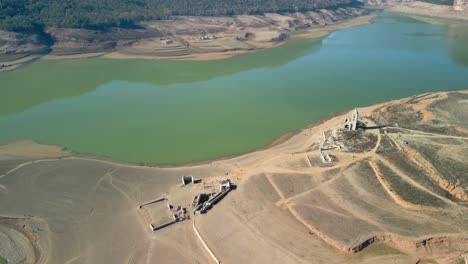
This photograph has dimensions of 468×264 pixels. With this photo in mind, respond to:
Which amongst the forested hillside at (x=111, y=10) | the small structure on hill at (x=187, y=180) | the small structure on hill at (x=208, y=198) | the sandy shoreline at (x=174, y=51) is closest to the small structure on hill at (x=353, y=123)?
the small structure on hill at (x=208, y=198)

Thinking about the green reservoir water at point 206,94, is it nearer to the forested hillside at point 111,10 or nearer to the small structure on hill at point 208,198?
the small structure on hill at point 208,198

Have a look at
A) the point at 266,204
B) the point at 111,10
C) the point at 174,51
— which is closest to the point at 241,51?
the point at 174,51

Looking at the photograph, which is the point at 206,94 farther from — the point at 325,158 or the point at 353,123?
the point at 325,158

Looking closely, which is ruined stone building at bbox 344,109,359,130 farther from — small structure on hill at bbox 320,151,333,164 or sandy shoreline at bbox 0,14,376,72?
sandy shoreline at bbox 0,14,376,72

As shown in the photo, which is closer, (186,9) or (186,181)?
(186,181)

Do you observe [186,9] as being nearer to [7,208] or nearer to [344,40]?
[344,40]

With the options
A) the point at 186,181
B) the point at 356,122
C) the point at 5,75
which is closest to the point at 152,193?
the point at 186,181
